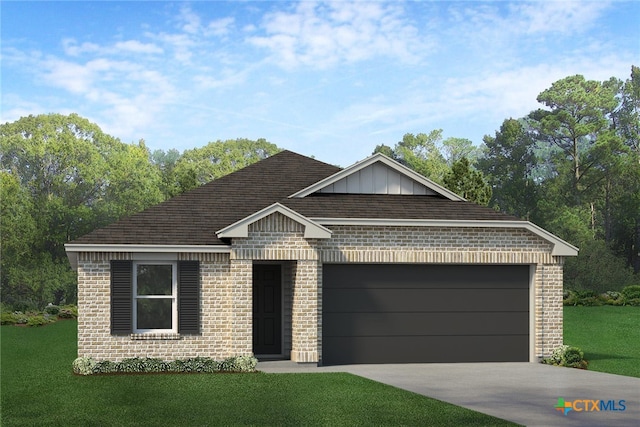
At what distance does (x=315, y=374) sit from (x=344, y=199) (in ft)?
17.4

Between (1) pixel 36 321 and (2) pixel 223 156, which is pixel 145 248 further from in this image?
(2) pixel 223 156

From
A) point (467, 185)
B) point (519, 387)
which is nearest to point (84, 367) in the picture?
point (519, 387)

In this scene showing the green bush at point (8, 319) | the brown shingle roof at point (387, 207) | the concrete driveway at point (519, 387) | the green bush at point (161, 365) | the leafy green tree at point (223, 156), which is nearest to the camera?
the concrete driveway at point (519, 387)

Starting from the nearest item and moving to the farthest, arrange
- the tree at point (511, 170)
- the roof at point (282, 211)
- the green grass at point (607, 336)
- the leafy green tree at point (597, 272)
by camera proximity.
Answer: the roof at point (282, 211) → the green grass at point (607, 336) → the leafy green tree at point (597, 272) → the tree at point (511, 170)

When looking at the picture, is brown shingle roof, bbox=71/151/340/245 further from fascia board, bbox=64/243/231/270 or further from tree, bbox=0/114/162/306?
tree, bbox=0/114/162/306

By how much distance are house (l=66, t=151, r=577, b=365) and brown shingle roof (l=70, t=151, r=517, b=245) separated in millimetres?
53

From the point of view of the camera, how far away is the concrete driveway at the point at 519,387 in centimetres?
1352

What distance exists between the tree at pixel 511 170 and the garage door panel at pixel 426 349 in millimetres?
46534

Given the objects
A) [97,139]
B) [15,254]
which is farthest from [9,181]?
[97,139]

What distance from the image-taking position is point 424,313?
2197 centimetres

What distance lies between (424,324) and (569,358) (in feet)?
11.8

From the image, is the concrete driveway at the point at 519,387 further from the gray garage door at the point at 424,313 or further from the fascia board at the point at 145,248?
the fascia board at the point at 145,248

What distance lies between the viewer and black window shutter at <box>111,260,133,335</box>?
67.7ft

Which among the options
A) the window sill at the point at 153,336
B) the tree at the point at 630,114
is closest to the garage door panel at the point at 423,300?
the window sill at the point at 153,336
